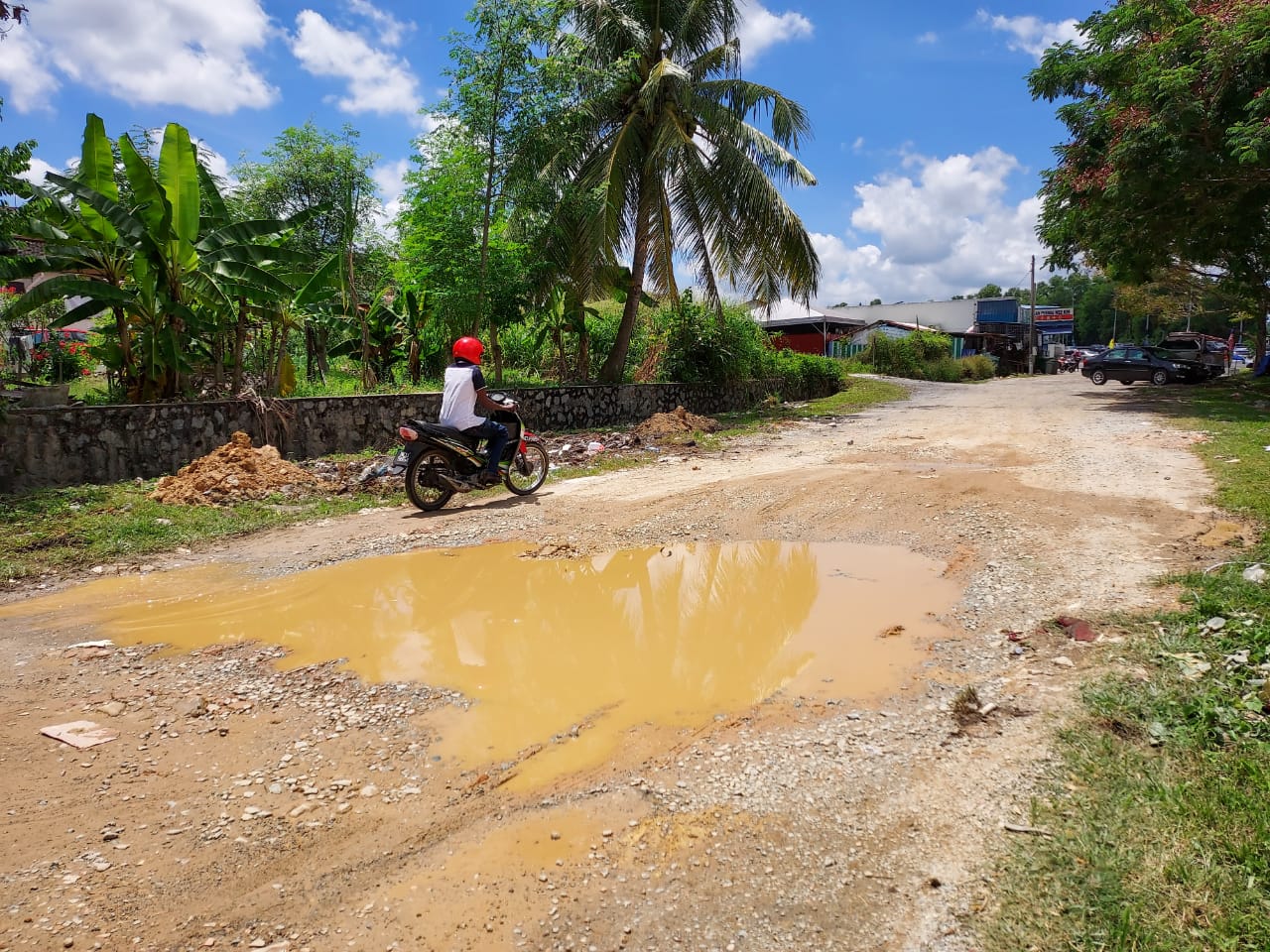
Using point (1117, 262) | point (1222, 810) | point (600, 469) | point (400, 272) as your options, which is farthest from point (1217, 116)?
point (1222, 810)

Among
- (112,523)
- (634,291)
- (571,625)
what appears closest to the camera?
(571,625)

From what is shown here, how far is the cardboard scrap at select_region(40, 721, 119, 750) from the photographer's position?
3297 mm

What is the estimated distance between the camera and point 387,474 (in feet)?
29.0

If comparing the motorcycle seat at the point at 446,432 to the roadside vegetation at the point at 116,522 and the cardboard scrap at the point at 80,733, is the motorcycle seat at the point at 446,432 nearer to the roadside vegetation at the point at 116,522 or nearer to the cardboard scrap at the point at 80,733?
the roadside vegetation at the point at 116,522

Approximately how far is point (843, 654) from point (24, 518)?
7.16m

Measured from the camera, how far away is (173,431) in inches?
350

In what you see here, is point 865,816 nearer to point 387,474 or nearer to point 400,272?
point 387,474

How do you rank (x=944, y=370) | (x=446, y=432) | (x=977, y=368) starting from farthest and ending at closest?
(x=977, y=368)
(x=944, y=370)
(x=446, y=432)

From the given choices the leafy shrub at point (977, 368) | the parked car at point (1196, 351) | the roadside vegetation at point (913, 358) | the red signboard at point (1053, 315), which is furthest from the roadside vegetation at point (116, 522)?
the red signboard at point (1053, 315)

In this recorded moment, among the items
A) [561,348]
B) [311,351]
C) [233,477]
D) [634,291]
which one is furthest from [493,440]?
[311,351]

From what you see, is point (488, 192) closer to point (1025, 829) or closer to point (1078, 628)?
point (1078, 628)

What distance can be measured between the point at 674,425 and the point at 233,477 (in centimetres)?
764

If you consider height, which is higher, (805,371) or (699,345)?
(699,345)

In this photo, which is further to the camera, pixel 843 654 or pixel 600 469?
pixel 600 469
